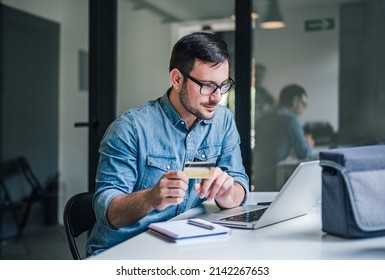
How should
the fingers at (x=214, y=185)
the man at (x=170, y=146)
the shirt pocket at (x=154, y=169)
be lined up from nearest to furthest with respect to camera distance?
1. the fingers at (x=214, y=185)
2. the man at (x=170, y=146)
3. the shirt pocket at (x=154, y=169)

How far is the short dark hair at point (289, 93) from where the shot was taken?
117 inches

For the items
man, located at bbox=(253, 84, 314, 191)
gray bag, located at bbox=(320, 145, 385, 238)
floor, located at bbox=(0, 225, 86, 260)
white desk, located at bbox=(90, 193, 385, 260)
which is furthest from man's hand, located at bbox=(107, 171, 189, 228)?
floor, located at bbox=(0, 225, 86, 260)

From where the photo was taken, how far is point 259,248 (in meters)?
1.12

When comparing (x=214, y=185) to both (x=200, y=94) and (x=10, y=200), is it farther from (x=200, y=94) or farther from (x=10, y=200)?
(x=10, y=200)

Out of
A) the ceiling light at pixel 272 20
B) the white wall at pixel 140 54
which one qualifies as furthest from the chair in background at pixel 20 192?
the ceiling light at pixel 272 20

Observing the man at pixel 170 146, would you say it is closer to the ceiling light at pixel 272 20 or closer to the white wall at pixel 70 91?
the ceiling light at pixel 272 20

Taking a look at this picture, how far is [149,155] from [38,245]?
6.70ft

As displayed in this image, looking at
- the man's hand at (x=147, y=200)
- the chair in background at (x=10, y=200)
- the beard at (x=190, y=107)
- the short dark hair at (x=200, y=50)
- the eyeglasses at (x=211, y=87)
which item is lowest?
the chair in background at (x=10, y=200)

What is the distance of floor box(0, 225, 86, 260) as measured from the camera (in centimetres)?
318

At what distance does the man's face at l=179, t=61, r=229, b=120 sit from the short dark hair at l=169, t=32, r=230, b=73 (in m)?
0.02

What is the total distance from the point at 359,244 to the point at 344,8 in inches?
79.9

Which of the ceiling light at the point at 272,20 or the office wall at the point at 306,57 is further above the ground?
the ceiling light at the point at 272,20

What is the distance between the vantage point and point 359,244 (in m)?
1.13

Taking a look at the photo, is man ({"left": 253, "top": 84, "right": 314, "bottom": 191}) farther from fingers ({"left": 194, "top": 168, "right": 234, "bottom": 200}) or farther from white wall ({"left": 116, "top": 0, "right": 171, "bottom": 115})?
fingers ({"left": 194, "top": 168, "right": 234, "bottom": 200})
